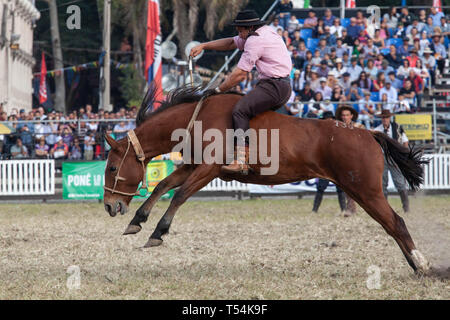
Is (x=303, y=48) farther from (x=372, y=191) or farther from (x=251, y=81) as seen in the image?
(x=372, y=191)

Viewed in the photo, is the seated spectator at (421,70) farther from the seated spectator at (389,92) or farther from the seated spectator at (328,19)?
→ the seated spectator at (328,19)

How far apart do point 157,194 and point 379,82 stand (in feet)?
49.1

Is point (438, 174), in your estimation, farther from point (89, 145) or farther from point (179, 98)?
point (179, 98)

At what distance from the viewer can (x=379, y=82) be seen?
21359 millimetres

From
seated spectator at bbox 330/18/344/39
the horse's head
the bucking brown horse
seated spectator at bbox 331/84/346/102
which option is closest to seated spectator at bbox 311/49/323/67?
seated spectator at bbox 330/18/344/39

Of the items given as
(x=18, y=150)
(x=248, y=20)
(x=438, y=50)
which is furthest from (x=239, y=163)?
(x=438, y=50)

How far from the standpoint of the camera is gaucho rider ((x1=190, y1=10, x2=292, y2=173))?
7426 mm

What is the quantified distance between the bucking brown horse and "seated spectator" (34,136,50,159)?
1255cm

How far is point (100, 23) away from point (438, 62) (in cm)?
2253

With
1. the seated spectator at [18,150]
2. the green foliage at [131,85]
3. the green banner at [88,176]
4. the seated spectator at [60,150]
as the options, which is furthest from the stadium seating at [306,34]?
the green foliage at [131,85]

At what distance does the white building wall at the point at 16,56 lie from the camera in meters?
32.0

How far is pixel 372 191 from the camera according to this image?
7.41m

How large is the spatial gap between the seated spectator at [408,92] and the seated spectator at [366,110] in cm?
112

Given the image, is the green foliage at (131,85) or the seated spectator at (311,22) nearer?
the seated spectator at (311,22)
